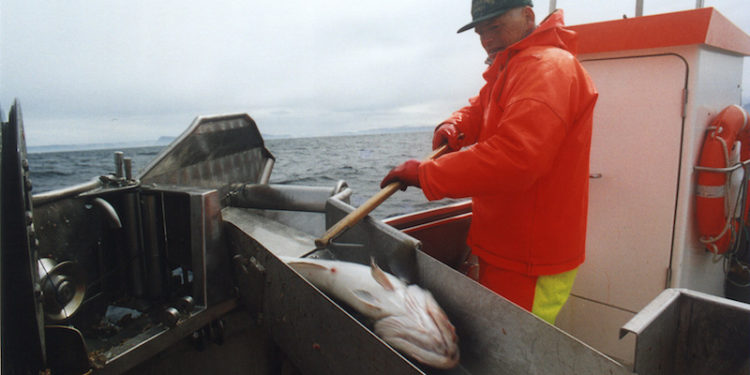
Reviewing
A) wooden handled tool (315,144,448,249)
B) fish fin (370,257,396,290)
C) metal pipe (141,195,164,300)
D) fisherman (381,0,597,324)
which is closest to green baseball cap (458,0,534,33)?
fisherman (381,0,597,324)

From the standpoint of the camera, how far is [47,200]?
1806mm

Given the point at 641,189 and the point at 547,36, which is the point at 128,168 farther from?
the point at 641,189

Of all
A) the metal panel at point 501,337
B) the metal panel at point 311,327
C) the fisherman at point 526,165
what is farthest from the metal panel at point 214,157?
the metal panel at point 501,337

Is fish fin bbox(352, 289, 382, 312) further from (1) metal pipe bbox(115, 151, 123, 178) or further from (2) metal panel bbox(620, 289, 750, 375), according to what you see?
(1) metal pipe bbox(115, 151, 123, 178)

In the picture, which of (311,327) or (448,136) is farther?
(448,136)

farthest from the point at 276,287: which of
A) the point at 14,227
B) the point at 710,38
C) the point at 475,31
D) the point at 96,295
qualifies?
the point at 710,38

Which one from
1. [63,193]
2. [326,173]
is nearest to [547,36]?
[63,193]

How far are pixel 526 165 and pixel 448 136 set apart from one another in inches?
33.3

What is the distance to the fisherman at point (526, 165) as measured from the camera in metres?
1.71

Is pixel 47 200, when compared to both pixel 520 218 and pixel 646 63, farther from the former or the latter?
pixel 646 63

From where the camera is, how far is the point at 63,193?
191 cm

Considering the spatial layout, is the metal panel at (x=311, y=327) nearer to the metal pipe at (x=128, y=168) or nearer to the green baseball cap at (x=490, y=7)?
the metal pipe at (x=128, y=168)

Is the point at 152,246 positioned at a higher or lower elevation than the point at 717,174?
lower

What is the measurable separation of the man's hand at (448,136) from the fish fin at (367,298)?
1.26 meters
